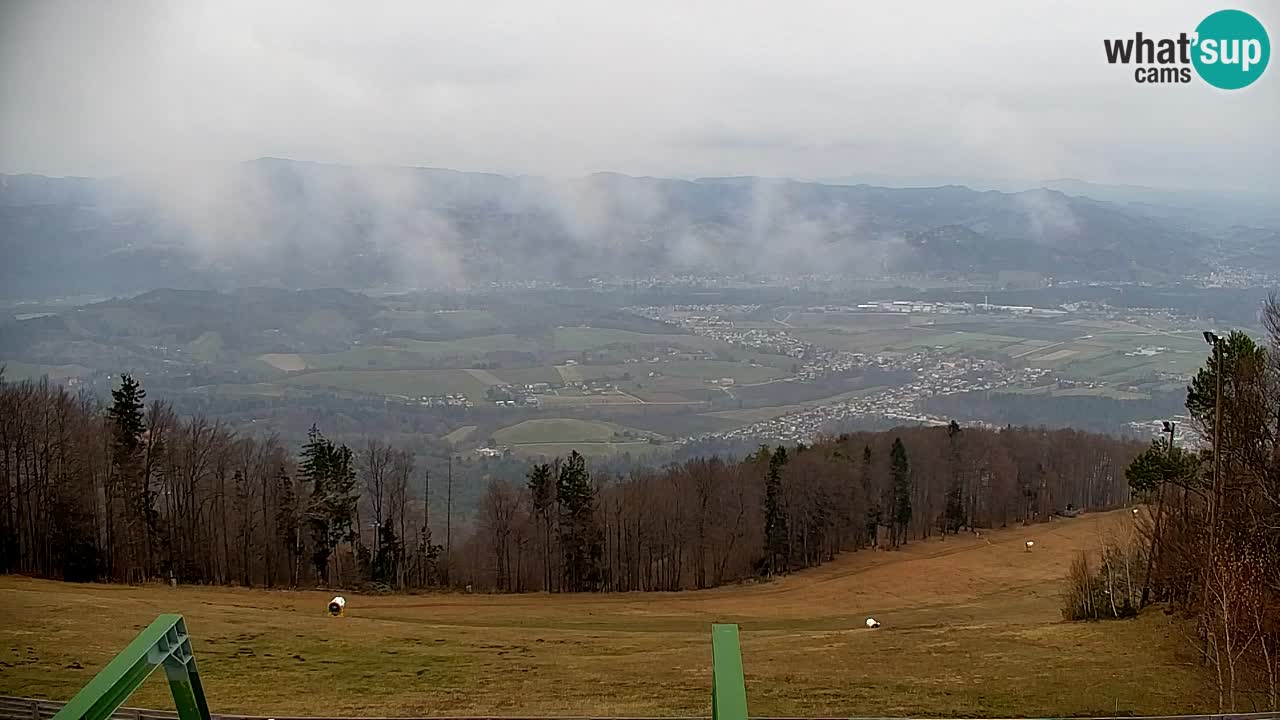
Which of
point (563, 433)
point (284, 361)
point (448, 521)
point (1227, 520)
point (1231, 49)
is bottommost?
point (448, 521)

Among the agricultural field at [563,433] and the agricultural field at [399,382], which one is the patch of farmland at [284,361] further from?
the agricultural field at [563,433]

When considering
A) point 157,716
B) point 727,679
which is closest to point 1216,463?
point 727,679

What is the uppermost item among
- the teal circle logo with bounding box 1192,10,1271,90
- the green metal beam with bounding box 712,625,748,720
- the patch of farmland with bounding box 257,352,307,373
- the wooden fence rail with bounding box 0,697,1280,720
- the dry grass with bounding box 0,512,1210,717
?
the teal circle logo with bounding box 1192,10,1271,90

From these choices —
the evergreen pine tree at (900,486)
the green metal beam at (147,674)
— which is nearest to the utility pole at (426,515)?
the evergreen pine tree at (900,486)

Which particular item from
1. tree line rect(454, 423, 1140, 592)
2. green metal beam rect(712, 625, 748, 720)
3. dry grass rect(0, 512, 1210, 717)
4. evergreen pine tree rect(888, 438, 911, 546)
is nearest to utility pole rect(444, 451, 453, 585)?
tree line rect(454, 423, 1140, 592)

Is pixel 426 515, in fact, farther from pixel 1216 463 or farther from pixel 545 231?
pixel 1216 463

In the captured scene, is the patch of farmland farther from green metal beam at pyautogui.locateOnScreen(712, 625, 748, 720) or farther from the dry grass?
green metal beam at pyautogui.locateOnScreen(712, 625, 748, 720)
